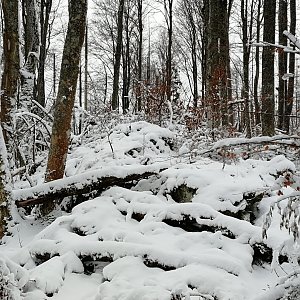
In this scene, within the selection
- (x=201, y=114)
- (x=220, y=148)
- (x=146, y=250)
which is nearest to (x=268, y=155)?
(x=201, y=114)

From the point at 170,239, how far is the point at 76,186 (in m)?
1.82

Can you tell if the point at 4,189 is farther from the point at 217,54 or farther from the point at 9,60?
the point at 217,54

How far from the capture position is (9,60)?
5.99 metres

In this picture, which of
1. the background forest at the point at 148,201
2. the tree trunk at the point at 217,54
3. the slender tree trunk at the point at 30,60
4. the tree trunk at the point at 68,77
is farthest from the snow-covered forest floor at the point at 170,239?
the tree trunk at the point at 217,54

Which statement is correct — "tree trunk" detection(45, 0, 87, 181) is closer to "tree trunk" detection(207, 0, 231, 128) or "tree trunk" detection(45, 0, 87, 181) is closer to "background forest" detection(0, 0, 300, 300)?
"background forest" detection(0, 0, 300, 300)

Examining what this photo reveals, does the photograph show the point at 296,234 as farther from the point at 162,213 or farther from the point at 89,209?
the point at 89,209

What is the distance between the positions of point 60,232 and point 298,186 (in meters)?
3.48

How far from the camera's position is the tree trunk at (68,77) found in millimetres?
6090

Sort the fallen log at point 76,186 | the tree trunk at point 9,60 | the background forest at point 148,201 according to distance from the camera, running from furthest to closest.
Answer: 1. the tree trunk at point 9,60
2. the fallen log at point 76,186
3. the background forest at point 148,201

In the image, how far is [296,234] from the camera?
2.19 m

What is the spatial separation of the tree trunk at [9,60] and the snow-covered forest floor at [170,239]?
3.97 feet

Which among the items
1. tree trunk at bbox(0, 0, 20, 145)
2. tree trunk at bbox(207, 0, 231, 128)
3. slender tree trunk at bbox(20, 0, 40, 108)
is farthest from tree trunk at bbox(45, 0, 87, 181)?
tree trunk at bbox(207, 0, 231, 128)

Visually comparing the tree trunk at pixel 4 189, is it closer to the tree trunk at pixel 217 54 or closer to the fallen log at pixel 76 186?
the fallen log at pixel 76 186

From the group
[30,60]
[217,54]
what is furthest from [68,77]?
[217,54]
